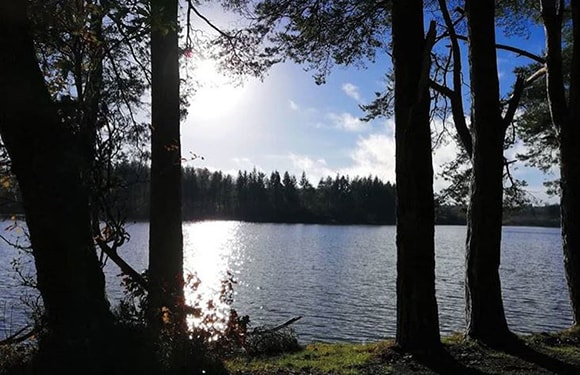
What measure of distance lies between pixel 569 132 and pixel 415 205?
3.88 meters

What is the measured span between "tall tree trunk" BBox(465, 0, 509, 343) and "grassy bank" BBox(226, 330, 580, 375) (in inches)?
28.8

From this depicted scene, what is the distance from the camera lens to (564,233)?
340 inches

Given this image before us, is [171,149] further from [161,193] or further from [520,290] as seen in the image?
[520,290]

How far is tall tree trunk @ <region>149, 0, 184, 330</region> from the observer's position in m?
5.72

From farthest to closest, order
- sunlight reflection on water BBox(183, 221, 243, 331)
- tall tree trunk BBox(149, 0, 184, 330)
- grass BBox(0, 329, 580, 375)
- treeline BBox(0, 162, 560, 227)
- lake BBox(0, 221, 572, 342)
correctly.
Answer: treeline BBox(0, 162, 560, 227), lake BBox(0, 221, 572, 342), tall tree trunk BBox(149, 0, 184, 330), grass BBox(0, 329, 580, 375), sunlight reflection on water BBox(183, 221, 243, 331)

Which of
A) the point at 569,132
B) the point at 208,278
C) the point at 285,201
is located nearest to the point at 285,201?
the point at 285,201

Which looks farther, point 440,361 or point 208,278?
point 208,278

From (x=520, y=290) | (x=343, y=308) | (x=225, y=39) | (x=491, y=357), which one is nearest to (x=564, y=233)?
(x=491, y=357)

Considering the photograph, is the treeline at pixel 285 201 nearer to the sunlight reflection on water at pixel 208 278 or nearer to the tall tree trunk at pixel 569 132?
the sunlight reflection on water at pixel 208 278

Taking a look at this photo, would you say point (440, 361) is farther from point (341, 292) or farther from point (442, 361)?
point (341, 292)

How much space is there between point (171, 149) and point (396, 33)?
10.8ft

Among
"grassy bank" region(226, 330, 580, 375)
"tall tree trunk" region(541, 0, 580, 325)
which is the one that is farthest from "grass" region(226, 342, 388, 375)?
"tall tree trunk" region(541, 0, 580, 325)

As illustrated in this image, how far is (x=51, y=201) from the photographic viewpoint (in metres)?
3.55

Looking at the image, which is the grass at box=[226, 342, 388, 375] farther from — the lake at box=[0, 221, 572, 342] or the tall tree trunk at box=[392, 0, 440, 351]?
the lake at box=[0, 221, 572, 342]
